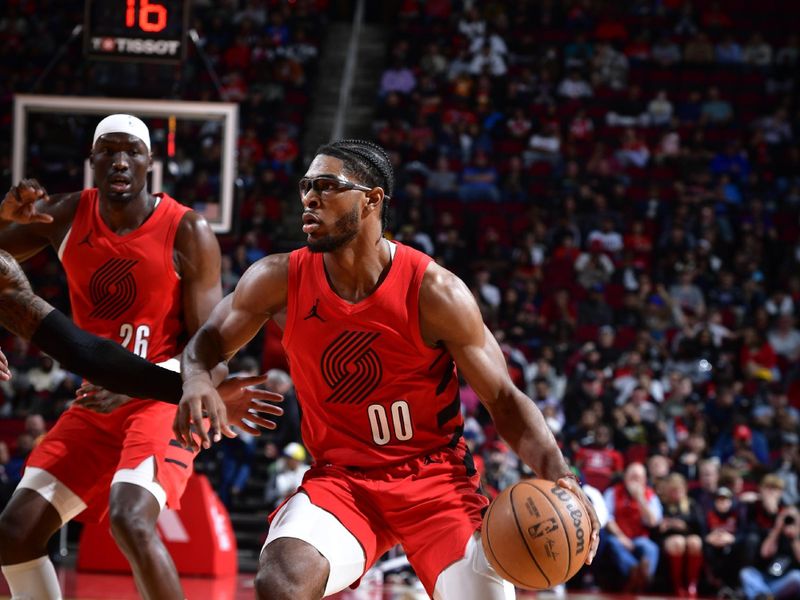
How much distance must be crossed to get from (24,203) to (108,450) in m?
1.11

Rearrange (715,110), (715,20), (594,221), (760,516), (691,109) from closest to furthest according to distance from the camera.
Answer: (760,516) → (594,221) → (715,110) → (691,109) → (715,20)

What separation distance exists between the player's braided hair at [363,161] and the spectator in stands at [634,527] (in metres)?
7.19

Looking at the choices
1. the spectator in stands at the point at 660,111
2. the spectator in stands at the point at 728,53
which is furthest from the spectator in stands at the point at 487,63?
the spectator in stands at the point at 728,53

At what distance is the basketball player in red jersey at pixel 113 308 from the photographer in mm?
4562

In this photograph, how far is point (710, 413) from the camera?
13133mm

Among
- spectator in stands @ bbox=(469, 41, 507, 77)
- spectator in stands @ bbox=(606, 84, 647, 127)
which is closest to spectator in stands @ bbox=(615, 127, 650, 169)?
spectator in stands @ bbox=(606, 84, 647, 127)

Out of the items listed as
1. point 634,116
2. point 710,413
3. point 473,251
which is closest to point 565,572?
point 710,413

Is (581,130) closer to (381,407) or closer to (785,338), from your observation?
(785,338)

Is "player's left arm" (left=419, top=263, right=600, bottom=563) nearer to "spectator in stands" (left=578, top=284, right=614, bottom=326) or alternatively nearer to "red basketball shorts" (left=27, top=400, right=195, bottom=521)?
"red basketball shorts" (left=27, top=400, right=195, bottom=521)

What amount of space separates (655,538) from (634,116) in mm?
8839

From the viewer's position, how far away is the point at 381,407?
4043mm

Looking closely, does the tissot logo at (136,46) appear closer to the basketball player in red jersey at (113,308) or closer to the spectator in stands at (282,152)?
the basketball player in red jersey at (113,308)

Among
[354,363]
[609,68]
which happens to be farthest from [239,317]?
[609,68]

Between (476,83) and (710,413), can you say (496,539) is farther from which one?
(476,83)
